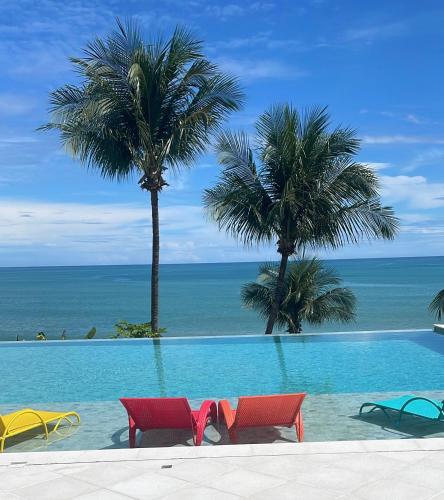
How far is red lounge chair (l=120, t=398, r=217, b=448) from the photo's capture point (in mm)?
6008

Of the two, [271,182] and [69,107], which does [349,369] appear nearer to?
[271,182]

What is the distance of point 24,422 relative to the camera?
657 centimetres

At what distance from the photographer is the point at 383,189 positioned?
16016 millimetres

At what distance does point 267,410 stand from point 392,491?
1.86 m

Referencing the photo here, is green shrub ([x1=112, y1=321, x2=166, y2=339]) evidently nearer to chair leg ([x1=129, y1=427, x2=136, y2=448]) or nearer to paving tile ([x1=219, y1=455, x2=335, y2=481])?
chair leg ([x1=129, y1=427, x2=136, y2=448])

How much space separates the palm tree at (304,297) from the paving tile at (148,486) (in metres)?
13.4

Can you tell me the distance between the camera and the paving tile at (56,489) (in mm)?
4530

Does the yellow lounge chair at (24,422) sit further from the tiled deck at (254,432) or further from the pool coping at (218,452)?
the pool coping at (218,452)

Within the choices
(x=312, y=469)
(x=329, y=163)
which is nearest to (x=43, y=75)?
(x=329, y=163)

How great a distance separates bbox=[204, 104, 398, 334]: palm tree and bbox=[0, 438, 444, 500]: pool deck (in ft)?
33.6

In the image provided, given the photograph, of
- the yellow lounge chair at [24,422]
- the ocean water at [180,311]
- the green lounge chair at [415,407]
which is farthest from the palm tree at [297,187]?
the ocean water at [180,311]

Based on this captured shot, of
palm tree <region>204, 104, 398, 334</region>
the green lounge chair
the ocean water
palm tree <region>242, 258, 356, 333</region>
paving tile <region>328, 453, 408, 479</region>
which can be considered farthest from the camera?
the ocean water

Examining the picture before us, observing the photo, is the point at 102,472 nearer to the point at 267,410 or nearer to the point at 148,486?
the point at 148,486

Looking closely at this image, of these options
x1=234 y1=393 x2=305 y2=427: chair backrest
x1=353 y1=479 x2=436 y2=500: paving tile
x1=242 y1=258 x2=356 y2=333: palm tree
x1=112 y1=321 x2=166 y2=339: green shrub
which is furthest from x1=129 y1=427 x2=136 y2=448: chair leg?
x1=242 y1=258 x2=356 y2=333: palm tree
